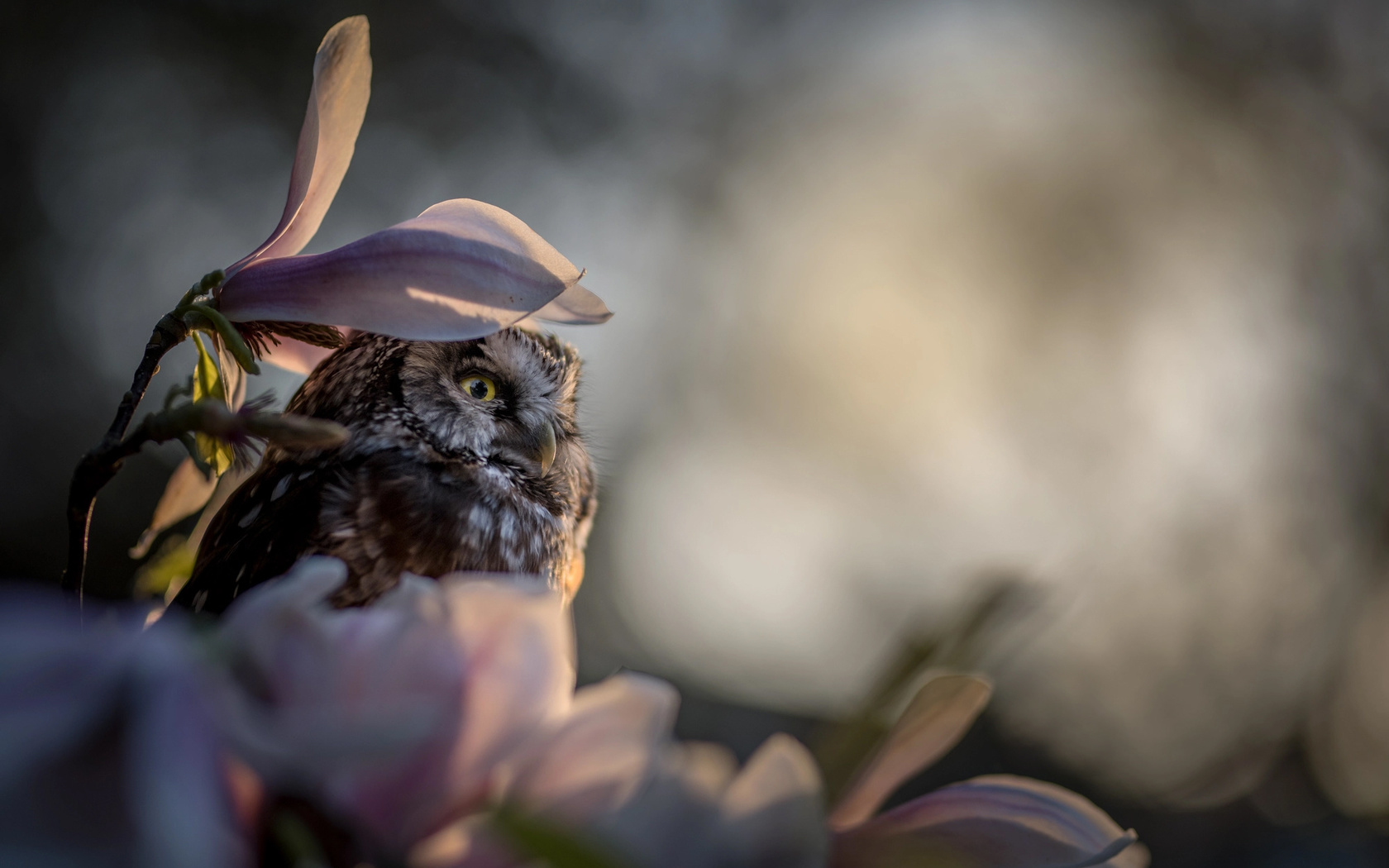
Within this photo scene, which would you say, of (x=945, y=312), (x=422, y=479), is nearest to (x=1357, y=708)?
(x=945, y=312)

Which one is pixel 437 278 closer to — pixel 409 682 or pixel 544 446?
pixel 409 682

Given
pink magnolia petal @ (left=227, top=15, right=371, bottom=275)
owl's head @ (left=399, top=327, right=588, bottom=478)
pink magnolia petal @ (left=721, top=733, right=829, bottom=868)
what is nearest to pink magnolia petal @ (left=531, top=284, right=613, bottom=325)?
pink magnolia petal @ (left=227, top=15, right=371, bottom=275)

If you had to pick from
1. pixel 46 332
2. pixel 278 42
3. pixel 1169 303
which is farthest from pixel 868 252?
pixel 46 332

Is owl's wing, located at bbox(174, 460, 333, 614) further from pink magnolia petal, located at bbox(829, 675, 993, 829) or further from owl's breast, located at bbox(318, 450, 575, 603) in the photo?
pink magnolia petal, located at bbox(829, 675, 993, 829)

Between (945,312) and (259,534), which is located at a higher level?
(945,312)

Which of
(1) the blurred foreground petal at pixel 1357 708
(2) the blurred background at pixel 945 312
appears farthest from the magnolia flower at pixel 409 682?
(1) the blurred foreground petal at pixel 1357 708

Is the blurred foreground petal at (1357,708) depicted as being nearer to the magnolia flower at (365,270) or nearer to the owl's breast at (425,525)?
the owl's breast at (425,525)

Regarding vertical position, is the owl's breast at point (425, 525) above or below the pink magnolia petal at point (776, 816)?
below
